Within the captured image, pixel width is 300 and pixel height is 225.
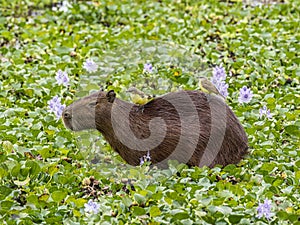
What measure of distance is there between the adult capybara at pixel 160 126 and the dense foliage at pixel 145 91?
14cm

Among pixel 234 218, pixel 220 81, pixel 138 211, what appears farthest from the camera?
pixel 220 81

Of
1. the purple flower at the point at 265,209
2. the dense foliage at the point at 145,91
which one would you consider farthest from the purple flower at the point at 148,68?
the purple flower at the point at 265,209

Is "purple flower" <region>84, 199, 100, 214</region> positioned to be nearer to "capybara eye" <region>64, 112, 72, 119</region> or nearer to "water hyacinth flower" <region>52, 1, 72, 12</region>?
"capybara eye" <region>64, 112, 72, 119</region>

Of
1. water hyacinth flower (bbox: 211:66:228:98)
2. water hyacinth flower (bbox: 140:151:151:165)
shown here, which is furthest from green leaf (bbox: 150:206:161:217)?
water hyacinth flower (bbox: 211:66:228:98)

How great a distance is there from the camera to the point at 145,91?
7.73 meters

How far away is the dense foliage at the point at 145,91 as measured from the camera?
17.2 feet

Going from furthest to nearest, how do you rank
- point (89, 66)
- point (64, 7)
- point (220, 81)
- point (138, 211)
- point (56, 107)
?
point (64, 7) < point (89, 66) < point (220, 81) < point (56, 107) < point (138, 211)

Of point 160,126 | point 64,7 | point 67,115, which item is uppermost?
point 64,7

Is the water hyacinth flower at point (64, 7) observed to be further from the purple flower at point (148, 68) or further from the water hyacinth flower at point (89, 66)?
the purple flower at point (148, 68)

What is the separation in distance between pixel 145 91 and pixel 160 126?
5.97ft

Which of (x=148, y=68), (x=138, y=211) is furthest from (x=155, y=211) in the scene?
(x=148, y=68)

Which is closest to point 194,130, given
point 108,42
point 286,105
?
point 286,105

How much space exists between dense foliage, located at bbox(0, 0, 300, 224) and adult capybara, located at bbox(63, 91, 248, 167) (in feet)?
0.47

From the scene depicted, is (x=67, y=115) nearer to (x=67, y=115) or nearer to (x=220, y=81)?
(x=67, y=115)
